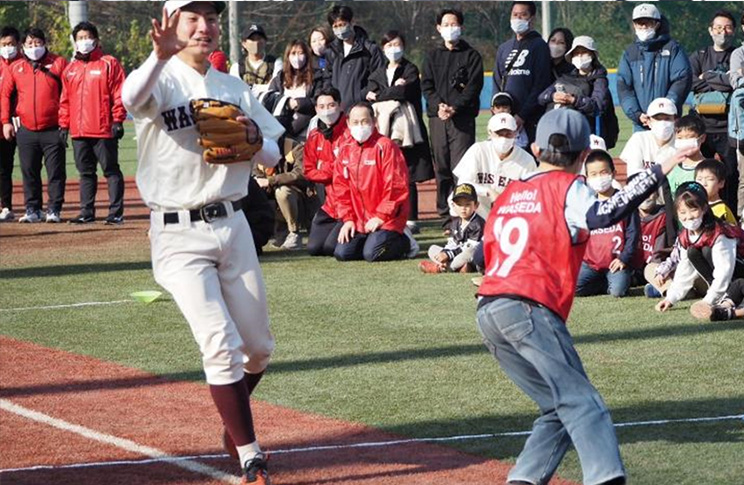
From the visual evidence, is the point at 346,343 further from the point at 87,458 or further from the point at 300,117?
the point at 300,117

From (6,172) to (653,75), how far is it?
26.7 feet

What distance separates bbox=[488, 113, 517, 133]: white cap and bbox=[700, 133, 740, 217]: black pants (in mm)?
1990

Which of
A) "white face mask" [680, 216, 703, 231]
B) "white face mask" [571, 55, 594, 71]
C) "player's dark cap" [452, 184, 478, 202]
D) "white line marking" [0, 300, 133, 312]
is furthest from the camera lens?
"white face mask" [571, 55, 594, 71]

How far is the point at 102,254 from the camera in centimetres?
1368

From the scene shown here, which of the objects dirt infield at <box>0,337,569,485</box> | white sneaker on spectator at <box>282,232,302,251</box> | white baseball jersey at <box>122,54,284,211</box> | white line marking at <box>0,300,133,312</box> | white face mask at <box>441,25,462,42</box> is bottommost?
white sneaker on spectator at <box>282,232,302,251</box>

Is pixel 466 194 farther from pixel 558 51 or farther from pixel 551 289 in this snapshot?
pixel 551 289

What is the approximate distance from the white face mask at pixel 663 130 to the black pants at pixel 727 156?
1.23 m

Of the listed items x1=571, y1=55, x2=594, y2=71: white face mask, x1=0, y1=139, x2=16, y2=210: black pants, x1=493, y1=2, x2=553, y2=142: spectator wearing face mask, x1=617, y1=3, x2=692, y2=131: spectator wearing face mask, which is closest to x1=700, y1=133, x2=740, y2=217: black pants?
x1=617, y1=3, x2=692, y2=131: spectator wearing face mask

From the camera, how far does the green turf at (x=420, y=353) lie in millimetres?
6570

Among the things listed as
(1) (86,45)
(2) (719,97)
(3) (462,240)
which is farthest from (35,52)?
(2) (719,97)

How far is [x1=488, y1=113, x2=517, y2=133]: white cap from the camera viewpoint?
11.8 metres

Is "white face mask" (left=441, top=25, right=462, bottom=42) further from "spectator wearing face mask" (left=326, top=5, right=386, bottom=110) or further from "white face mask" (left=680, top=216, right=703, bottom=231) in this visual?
"white face mask" (left=680, top=216, right=703, bottom=231)

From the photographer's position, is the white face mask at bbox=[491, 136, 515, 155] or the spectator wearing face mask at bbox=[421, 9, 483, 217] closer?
the white face mask at bbox=[491, 136, 515, 155]

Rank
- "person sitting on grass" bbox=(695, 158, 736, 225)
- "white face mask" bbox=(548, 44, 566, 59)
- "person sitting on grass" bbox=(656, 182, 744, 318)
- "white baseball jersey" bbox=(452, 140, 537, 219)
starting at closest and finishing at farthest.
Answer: "person sitting on grass" bbox=(656, 182, 744, 318) < "person sitting on grass" bbox=(695, 158, 736, 225) < "white baseball jersey" bbox=(452, 140, 537, 219) < "white face mask" bbox=(548, 44, 566, 59)
